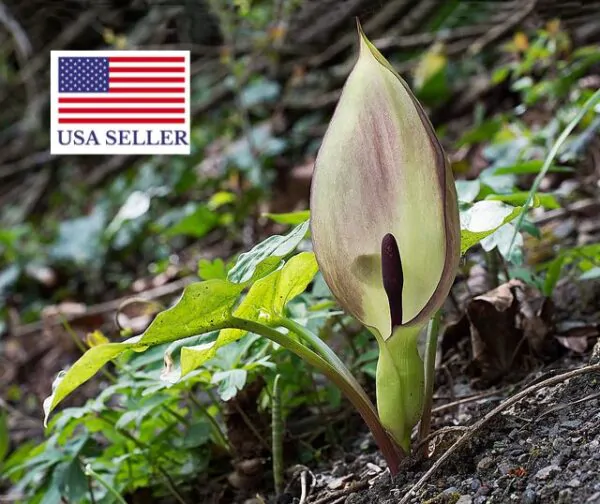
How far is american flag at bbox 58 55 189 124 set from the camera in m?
1.05

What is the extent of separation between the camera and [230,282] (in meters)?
0.53

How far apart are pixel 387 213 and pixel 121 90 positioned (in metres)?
0.66

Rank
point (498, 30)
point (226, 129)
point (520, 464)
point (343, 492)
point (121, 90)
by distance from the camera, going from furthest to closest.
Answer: point (226, 129), point (498, 30), point (121, 90), point (343, 492), point (520, 464)

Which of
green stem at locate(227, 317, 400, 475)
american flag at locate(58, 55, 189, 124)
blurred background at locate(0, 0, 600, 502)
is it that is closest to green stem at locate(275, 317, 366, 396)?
green stem at locate(227, 317, 400, 475)

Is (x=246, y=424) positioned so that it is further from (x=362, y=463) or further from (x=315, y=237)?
(x=315, y=237)

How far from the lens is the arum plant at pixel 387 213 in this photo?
527mm

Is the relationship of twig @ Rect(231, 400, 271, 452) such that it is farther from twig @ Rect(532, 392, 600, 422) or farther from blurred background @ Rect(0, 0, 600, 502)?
blurred background @ Rect(0, 0, 600, 502)

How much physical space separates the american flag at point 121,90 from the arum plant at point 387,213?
0.56 metres

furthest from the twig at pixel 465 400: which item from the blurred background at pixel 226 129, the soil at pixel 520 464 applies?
the blurred background at pixel 226 129

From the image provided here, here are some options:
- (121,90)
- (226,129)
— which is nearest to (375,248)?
(121,90)

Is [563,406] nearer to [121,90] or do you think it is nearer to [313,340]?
[313,340]

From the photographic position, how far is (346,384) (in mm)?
583

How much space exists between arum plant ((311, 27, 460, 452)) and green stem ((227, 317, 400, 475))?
3 cm

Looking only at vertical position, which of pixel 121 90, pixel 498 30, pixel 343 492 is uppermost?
pixel 498 30
